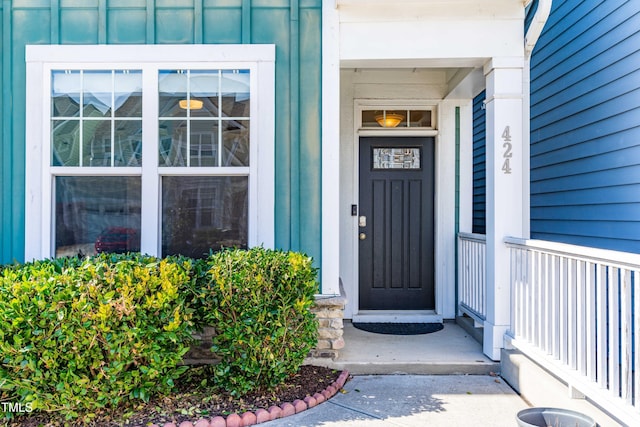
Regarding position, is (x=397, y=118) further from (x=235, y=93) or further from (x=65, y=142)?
(x=65, y=142)

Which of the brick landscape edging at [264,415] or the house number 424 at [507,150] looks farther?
the house number 424 at [507,150]

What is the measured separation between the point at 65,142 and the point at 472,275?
3721mm

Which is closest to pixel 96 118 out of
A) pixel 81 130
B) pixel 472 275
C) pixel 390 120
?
pixel 81 130

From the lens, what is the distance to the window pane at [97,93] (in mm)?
3764

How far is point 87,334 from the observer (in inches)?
104

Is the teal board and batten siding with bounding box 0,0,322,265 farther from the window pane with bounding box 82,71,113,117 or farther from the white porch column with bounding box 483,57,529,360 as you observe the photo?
the white porch column with bounding box 483,57,529,360

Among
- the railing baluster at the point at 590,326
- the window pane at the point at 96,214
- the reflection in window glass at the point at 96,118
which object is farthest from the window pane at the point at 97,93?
the railing baluster at the point at 590,326

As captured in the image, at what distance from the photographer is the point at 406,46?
3.74 meters

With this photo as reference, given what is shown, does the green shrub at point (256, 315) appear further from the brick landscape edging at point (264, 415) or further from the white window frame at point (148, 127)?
the white window frame at point (148, 127)

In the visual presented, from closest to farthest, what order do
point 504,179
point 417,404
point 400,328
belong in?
point 417,404
point 504,179
point 400,328

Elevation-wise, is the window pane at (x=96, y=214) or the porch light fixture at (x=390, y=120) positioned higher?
the porch light fixture at (x=390, y=120)

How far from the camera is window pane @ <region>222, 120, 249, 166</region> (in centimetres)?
378

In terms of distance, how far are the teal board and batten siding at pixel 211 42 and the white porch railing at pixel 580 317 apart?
156cm

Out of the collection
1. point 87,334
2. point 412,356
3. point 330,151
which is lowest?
point 412,356
